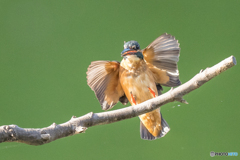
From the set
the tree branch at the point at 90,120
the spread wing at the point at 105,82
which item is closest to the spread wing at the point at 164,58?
the spread wing at the point at 105,82

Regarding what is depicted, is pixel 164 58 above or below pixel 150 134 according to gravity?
above

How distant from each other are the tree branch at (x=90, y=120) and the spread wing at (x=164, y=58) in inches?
18.6

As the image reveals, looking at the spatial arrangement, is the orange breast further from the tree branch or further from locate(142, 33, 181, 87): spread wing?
the tree branch

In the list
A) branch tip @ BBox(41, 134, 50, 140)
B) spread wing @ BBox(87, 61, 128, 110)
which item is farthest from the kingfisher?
branch tip @ BBox(41, 134, 50, 140)

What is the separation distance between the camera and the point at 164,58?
5.02ft

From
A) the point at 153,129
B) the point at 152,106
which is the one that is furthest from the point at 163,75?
the point at 152,106

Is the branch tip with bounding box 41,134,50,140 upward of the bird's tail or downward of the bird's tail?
downward

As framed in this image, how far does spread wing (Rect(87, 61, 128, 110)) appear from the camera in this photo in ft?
4.92

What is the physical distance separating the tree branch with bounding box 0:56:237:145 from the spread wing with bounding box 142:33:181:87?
0.47 meters

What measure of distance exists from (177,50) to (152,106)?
52 cm

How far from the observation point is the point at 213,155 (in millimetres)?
1894

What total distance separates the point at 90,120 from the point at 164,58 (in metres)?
0.66

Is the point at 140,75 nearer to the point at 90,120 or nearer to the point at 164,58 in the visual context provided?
the point at 164,58

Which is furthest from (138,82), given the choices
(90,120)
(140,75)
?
(90,120)
